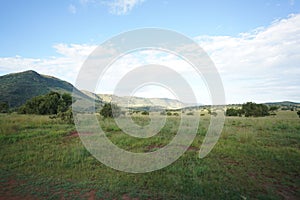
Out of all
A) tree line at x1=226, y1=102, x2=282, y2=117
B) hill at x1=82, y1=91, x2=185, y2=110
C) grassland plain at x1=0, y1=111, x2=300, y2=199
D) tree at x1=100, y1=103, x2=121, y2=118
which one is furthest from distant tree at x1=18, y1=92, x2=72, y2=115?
tree line at x1=226, y1=102, x2=282, y2=117

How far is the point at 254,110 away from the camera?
3731 centimetres

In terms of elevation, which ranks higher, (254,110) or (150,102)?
(150,102)

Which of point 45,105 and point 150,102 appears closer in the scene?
point 45,105

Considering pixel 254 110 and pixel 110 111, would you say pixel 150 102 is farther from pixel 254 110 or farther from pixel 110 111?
pixel 110 111

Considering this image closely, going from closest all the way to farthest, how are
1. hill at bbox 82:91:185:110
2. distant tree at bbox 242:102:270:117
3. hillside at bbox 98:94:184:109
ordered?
hill at bbox 82:91:185:110
hillside at bbox 98:94:184:109
distant tree at bbox 242:102:270:117

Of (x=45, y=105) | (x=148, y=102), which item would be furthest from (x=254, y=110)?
(x=148, y=102)

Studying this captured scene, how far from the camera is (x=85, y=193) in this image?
6.40 m

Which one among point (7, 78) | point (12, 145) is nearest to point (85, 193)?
point (12, 145)

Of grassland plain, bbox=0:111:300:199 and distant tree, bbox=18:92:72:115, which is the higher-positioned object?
distant tree, bbox=18:92:72:115

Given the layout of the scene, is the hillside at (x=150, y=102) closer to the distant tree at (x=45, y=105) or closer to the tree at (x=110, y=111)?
the tree at (x=110, y=111)

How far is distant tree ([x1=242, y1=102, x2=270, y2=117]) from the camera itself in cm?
3706

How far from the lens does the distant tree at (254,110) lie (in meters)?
37.1

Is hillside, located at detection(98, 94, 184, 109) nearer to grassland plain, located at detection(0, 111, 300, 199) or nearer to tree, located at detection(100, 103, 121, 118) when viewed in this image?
tree, located at detection(100, 103, 121, 118)

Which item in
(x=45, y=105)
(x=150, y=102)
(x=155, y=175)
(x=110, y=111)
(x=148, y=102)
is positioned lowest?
(x=155, y=175)
